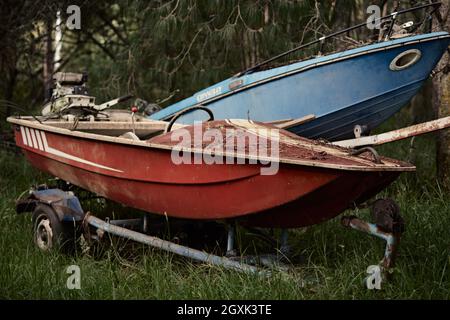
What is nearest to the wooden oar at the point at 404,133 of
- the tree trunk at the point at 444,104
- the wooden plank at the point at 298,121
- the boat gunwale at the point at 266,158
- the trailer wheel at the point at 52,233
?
the boat gunwale at the point at 266,158

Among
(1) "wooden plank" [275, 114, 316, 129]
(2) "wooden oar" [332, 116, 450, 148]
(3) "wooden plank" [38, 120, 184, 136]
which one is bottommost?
(2) "wooden oar" [332, 116, 450, 148]

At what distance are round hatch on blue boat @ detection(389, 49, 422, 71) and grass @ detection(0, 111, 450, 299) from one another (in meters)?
1.09

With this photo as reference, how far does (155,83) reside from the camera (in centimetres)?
781

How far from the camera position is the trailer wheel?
15.3ft

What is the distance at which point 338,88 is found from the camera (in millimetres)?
5406

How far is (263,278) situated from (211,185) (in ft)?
2.13

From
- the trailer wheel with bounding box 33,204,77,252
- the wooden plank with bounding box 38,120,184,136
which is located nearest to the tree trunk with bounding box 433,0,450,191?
the wooden plank with bounding box 38,120,184,136

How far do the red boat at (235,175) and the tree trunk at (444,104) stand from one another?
2172mm

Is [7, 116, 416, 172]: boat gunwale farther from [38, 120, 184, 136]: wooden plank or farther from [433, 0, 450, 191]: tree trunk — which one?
[433, 0, 450, 191]: tree trunk

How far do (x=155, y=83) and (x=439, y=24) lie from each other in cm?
337

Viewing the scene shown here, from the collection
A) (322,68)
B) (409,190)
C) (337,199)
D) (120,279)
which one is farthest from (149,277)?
(409,190)

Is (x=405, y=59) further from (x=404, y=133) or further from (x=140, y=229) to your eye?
(x=140, y=229)

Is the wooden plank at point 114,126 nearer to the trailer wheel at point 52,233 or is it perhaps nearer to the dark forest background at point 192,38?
the dark forest background at point 192,38

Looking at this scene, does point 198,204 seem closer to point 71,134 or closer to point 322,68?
point 71,134
